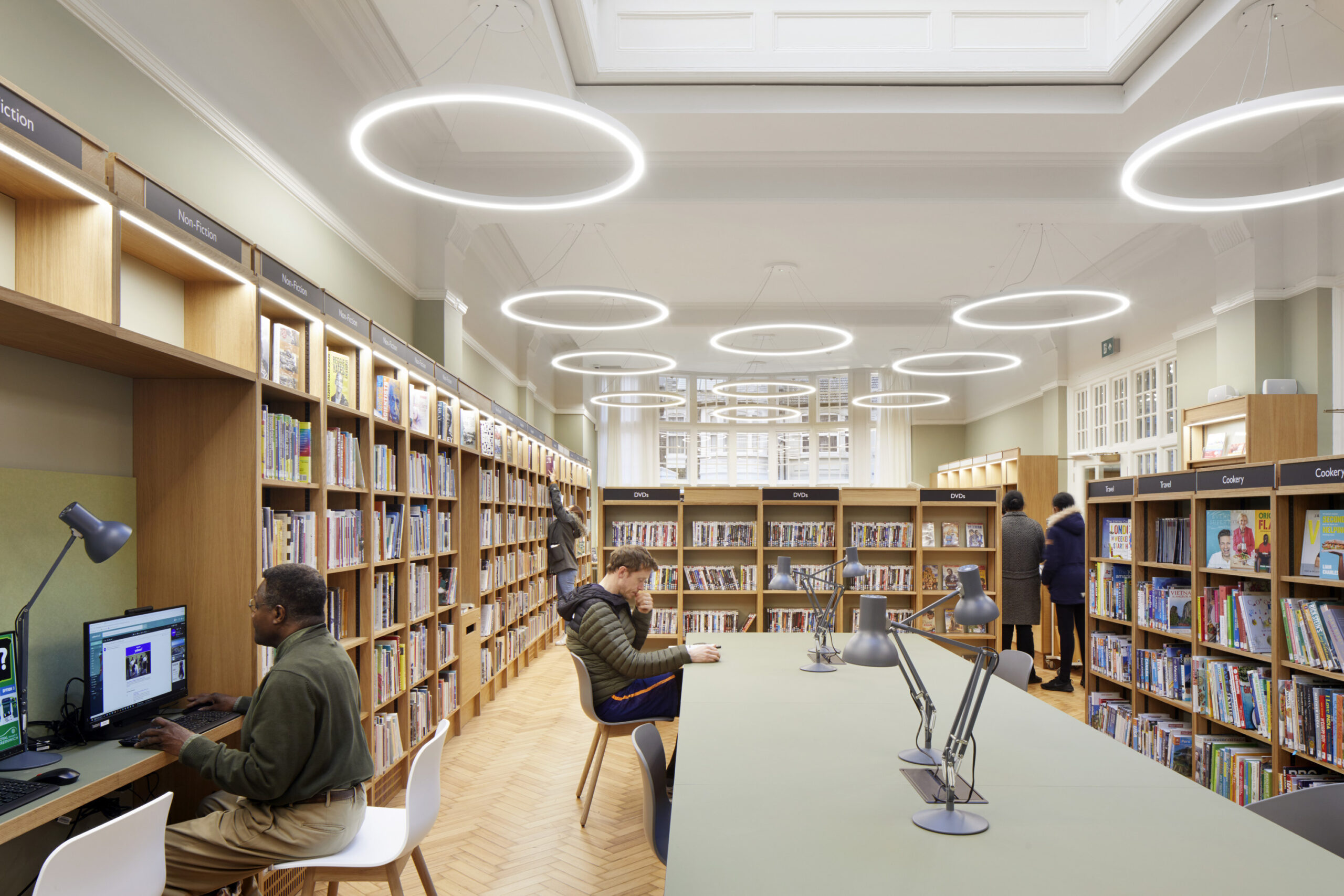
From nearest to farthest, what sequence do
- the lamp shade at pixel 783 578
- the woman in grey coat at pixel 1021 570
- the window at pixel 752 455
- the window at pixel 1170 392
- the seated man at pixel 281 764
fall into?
the seated man at pixel 281 764, the lamp shade at pixel 783 578, the woman in grey coat at pixel 1021 570, the window at pixel 1170 392, the window at pixel 752 455

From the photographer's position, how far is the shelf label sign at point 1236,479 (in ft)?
12.3

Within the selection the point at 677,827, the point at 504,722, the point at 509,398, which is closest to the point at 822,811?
the point at 677,827

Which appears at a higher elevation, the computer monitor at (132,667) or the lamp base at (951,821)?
the computer monitor at (132,667)

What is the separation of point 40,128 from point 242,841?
1990mm

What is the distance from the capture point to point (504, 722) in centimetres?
618

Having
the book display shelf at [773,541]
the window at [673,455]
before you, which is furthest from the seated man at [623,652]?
the window at [673,455]

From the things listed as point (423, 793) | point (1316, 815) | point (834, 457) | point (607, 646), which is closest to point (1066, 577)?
point (607, 646)

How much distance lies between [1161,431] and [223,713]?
9343 mm

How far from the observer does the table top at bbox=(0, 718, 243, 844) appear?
1.88 meters

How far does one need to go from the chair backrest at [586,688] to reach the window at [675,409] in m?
13.4

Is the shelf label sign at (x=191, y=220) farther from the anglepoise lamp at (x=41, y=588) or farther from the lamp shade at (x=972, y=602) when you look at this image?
the lamp shade at (x=972, y=602)

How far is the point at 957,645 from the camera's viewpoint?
86.7 inches

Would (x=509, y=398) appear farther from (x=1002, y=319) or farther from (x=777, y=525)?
(x=1002, y=319)

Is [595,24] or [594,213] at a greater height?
[595,24]
